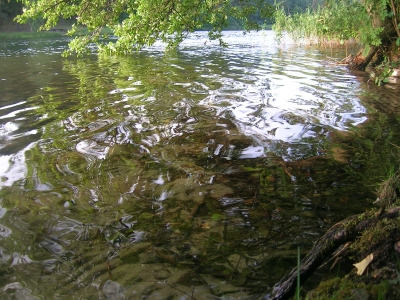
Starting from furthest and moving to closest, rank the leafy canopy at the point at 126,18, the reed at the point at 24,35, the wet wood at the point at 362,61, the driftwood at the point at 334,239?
1. the reed at the point at 24,35
2. the wet wood at the point at 362,61
3. the leafy canopy at the point at 126,18
4. the driftwood at the point at 334,239

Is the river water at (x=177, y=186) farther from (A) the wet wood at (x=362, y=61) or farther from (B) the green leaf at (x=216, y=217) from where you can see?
(A) the wet wood at (x=362, y=61)

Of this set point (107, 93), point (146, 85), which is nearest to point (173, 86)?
point (146, 85)

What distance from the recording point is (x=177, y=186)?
3.78m

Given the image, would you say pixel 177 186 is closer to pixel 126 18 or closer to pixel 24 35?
pixel 126 18

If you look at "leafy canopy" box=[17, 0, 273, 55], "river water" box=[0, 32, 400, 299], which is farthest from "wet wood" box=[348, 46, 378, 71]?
"leafy canopy" box=[17, 0, 273, 55]

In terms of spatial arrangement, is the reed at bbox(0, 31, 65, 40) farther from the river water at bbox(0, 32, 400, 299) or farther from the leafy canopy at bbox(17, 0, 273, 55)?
the river water at bbox(0, 32, 400, 299)

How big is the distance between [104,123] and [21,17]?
3094 millimetres

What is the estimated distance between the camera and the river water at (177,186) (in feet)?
8.14

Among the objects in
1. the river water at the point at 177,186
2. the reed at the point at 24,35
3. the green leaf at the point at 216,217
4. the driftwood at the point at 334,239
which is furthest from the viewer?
the reed at the point at 24,35

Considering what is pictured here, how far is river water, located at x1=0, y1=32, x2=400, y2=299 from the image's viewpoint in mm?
2482

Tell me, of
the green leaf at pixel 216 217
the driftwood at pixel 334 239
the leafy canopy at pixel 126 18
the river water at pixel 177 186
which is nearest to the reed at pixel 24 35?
the leafy canopy at pixel 126 18

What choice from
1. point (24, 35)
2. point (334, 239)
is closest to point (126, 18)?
point (334, 239)

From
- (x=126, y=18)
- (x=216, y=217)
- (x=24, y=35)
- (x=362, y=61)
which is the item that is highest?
(x=126, y=18)

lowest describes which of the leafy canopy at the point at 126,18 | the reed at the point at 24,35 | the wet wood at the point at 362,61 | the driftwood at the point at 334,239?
A: the wet wood at the point at 362,61
